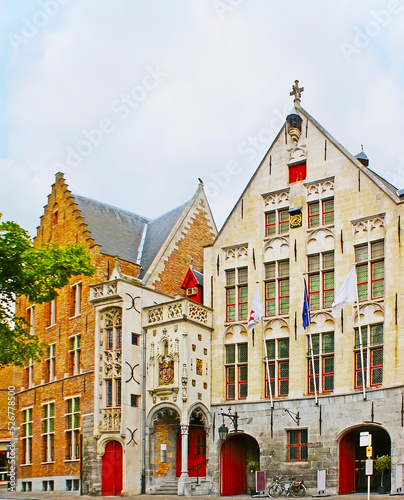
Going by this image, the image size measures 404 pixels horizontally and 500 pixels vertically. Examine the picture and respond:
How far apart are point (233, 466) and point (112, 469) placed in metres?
4.95

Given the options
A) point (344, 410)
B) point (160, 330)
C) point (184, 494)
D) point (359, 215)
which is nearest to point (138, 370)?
point (160, 330)

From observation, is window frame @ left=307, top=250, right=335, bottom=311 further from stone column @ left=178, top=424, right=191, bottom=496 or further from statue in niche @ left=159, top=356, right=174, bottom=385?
stone column @ left=178, top=424, right=191, bottom=496

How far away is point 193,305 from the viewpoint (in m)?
31.0

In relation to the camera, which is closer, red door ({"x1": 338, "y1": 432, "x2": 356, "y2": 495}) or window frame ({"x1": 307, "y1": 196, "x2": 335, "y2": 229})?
red door ({"x1": 338, "y1": 432, "x2": 356, "y2": 495})

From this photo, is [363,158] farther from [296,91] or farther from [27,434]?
[27,434]

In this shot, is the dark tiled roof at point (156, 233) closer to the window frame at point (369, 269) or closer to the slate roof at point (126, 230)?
the slate roof at point (126, 230)

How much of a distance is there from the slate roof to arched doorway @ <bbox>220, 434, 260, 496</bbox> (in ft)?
28.6

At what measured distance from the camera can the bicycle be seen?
2694 centimetres

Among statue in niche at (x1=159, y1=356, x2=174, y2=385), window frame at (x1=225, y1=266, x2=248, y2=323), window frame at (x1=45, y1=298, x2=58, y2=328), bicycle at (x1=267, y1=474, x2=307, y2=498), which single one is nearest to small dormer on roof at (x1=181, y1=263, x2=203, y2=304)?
window frame at (x1=225, y1=266, x2=248, y2=323)

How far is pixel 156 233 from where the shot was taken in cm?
3756

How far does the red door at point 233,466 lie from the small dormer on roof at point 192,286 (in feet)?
20.5

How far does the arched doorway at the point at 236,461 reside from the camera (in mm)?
29828

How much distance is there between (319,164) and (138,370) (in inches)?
442

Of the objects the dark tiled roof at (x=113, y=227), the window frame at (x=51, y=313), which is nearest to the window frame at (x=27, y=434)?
the window frame at (x=51, y=313)
